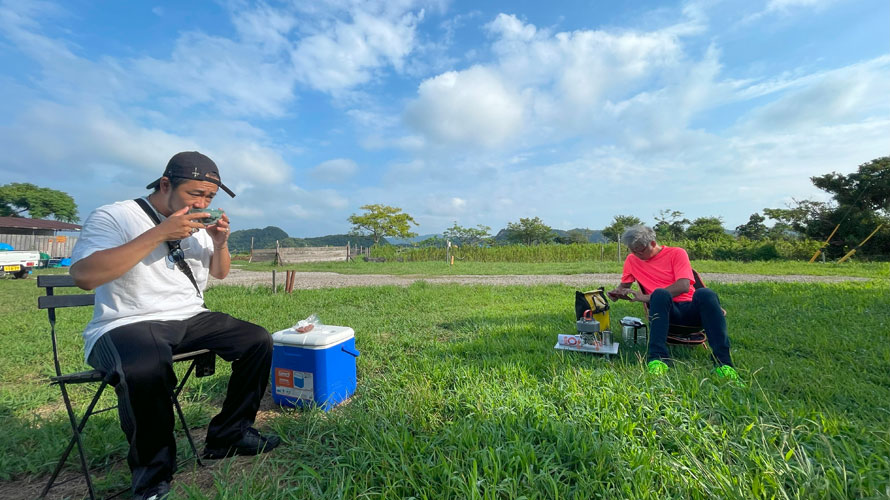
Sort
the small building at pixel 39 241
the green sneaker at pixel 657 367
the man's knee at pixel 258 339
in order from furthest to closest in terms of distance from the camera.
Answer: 1. the small building at pixel 39 241
2. the green sneaker at pixel 657 367
3. the man's knee at pixel 258 339

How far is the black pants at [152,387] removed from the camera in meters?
1.55

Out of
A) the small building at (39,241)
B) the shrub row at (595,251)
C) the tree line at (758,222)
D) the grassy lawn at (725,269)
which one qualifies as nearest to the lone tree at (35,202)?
the tree line at (758,222)

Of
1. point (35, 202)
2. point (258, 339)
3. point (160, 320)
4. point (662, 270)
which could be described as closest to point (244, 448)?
point (258, 339)

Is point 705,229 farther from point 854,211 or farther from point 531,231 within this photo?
point 531,231

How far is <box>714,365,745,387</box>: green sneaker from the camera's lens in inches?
95.2

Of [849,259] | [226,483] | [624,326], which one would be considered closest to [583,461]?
[226,483]

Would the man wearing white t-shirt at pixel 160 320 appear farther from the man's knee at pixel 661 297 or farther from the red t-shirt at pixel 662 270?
the red t-shirt at pixel 662 270

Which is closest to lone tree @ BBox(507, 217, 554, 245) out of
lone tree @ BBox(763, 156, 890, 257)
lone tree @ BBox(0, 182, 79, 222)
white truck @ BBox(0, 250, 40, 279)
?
lone tree @ BBox(763, 156, 890, 257)

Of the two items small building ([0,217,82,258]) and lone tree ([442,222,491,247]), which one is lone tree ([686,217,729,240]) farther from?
small building ([0,217,82,258])

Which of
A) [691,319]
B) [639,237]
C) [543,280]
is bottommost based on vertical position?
[543,280]

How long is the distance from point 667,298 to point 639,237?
0.62 m

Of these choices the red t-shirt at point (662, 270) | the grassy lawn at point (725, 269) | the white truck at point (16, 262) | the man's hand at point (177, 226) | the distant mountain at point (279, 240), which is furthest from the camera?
the distant mountain at point (279, 240)

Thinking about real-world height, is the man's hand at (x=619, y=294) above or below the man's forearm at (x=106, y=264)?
below

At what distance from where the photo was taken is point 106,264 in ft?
5.20
